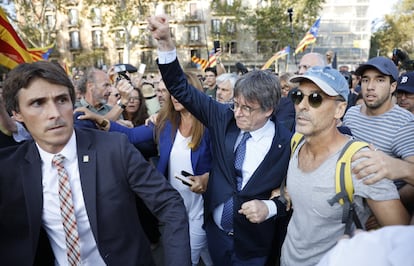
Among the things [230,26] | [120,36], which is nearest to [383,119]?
[120,36]

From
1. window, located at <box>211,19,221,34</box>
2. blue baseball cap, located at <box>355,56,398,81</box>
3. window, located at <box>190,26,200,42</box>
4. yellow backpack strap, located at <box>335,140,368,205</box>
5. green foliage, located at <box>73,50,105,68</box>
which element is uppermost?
→ window, located at <box>211,19,221,34</box>

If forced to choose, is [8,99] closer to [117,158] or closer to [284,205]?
[117,158]

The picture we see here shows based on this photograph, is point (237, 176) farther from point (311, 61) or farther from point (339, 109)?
point (311, 61)

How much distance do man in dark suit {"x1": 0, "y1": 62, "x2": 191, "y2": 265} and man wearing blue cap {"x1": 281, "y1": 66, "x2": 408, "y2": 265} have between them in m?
0.74

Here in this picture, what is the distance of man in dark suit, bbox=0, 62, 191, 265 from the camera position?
154 centimetres

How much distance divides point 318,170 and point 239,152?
0.71 meters

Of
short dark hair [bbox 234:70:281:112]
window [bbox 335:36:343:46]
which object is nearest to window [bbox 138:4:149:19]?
window [bbox 335:36:343:46]

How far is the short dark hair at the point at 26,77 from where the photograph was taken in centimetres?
154

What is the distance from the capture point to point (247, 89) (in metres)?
2.24

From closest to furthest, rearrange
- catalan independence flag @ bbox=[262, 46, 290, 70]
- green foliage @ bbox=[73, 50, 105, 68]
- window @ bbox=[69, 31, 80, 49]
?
catalan independence flag @ bbox=[262, 46, 290, 70]
green foliage @ bbox=[73, 50, 105, 68]
window @ bbox=[69, 31, 80, 49]

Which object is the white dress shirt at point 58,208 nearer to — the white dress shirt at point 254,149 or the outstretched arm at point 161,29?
the outstretched arm at point 161,29

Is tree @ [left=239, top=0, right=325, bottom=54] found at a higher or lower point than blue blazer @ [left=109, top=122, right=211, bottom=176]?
higher

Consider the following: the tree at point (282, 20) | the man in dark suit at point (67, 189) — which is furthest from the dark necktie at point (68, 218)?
the tree at point (282, 20)

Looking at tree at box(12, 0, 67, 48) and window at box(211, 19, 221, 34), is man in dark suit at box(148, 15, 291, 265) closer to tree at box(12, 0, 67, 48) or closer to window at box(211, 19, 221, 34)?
tree at box(12, 0, 67, 48)
